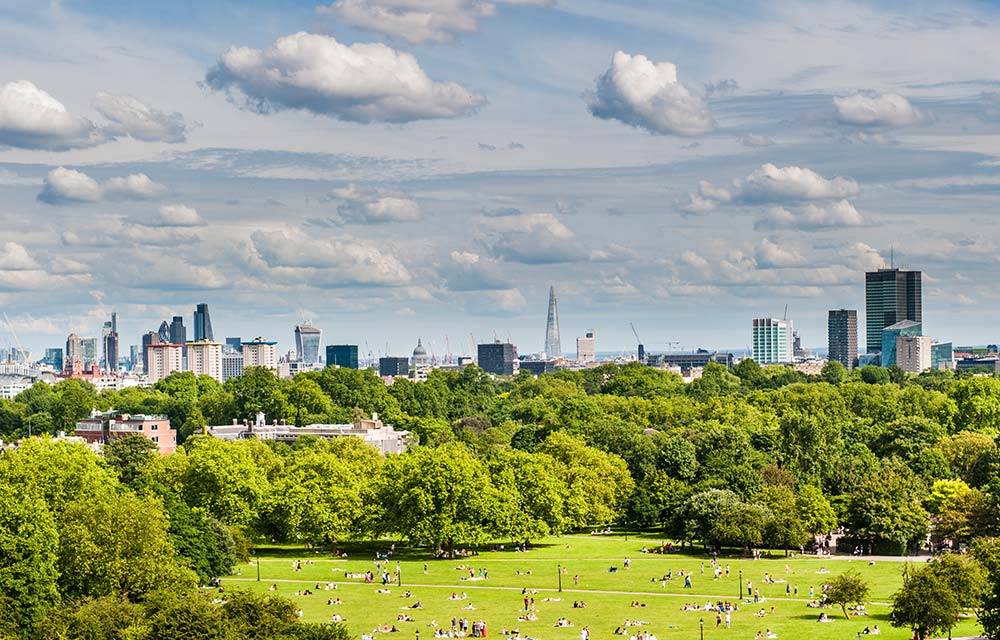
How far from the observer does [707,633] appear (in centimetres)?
6488

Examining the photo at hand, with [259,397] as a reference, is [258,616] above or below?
below

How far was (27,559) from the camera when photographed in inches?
2403

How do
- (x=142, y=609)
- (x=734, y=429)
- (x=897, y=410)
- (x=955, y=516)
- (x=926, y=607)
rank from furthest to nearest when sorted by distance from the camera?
(x=897, y=410)
(x=734, y=429)
(x=955, y=516)
(x=926, y=607)
(x=142, y=609)

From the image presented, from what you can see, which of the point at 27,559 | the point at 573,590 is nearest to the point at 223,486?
the point at 573,590

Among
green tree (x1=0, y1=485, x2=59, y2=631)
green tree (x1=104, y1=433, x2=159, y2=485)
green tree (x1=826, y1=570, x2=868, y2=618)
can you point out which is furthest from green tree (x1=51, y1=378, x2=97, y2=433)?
green tree (x1=826, y1=570, x2=868, y2=618)

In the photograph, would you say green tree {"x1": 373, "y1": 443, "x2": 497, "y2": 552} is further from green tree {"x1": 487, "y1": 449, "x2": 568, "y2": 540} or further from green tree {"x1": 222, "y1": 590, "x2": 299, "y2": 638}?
green tree {"x1": 222, "y1": 590, "x2": 299, "y2": 638}

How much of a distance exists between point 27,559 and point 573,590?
2876 cm

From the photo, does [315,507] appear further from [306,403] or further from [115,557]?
[306,403]

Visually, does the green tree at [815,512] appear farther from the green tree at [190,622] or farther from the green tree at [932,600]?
the green tree at [190,622]

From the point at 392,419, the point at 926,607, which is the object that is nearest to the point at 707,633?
the point at 926,607

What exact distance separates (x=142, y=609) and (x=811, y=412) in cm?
11438

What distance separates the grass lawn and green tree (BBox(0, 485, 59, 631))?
472 inches

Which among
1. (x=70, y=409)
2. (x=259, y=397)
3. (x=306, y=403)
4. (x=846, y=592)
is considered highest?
(x=259, y=397)

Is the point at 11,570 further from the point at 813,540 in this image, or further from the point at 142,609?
the point at 813,540
